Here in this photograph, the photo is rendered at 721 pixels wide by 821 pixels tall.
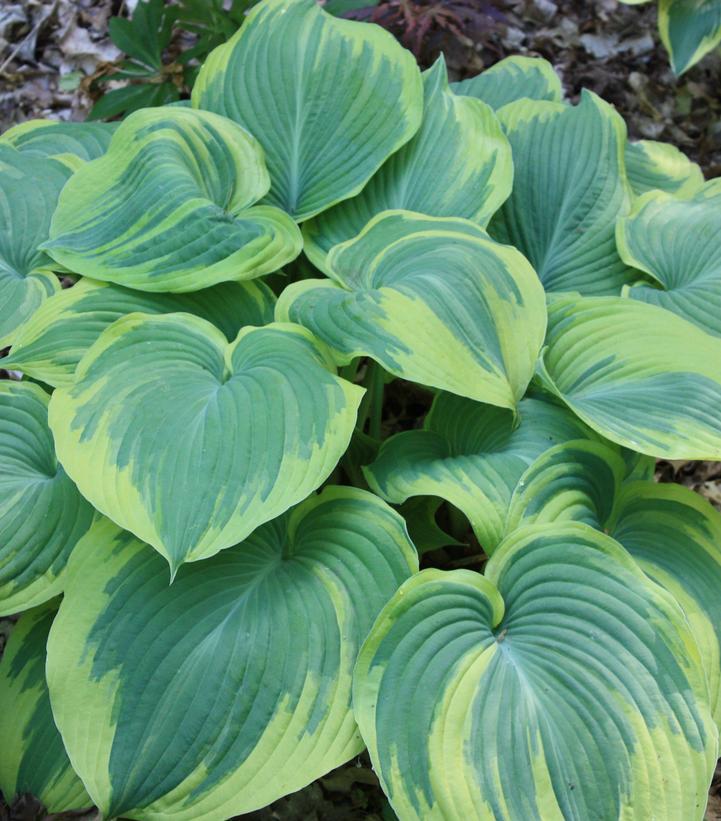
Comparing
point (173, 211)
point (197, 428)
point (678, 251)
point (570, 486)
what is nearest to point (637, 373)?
point (570, 486)

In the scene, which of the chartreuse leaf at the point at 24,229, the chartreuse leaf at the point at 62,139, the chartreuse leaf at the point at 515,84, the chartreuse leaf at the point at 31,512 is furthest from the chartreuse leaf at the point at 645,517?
the chartreuse leaf at the point at 62,139

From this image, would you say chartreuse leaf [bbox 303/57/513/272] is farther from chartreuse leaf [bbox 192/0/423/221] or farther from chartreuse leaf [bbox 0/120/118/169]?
chartreuse leaf [bbox 0/120/118/169]

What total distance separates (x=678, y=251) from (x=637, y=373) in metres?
0.56

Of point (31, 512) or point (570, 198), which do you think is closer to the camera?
point (31, 512)

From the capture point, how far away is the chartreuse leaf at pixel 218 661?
4.10 feet

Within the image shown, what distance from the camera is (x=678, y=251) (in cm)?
195

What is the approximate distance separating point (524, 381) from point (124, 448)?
2.47 feet

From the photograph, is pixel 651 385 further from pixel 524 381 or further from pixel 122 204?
pixel 122 204

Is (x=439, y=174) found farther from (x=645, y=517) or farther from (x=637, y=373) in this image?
(x=645, y=517)

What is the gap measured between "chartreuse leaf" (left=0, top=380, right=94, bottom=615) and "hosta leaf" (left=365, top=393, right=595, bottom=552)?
61cm

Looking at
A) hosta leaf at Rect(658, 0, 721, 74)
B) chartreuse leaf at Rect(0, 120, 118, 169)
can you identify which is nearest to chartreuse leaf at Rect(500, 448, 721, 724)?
chartreuse leaf at Rect(0, 120, 118, 169)

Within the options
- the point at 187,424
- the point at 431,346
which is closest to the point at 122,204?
the point at 187,424

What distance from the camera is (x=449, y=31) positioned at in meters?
2.85

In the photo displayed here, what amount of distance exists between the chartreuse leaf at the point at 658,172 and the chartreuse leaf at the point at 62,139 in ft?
4.97
